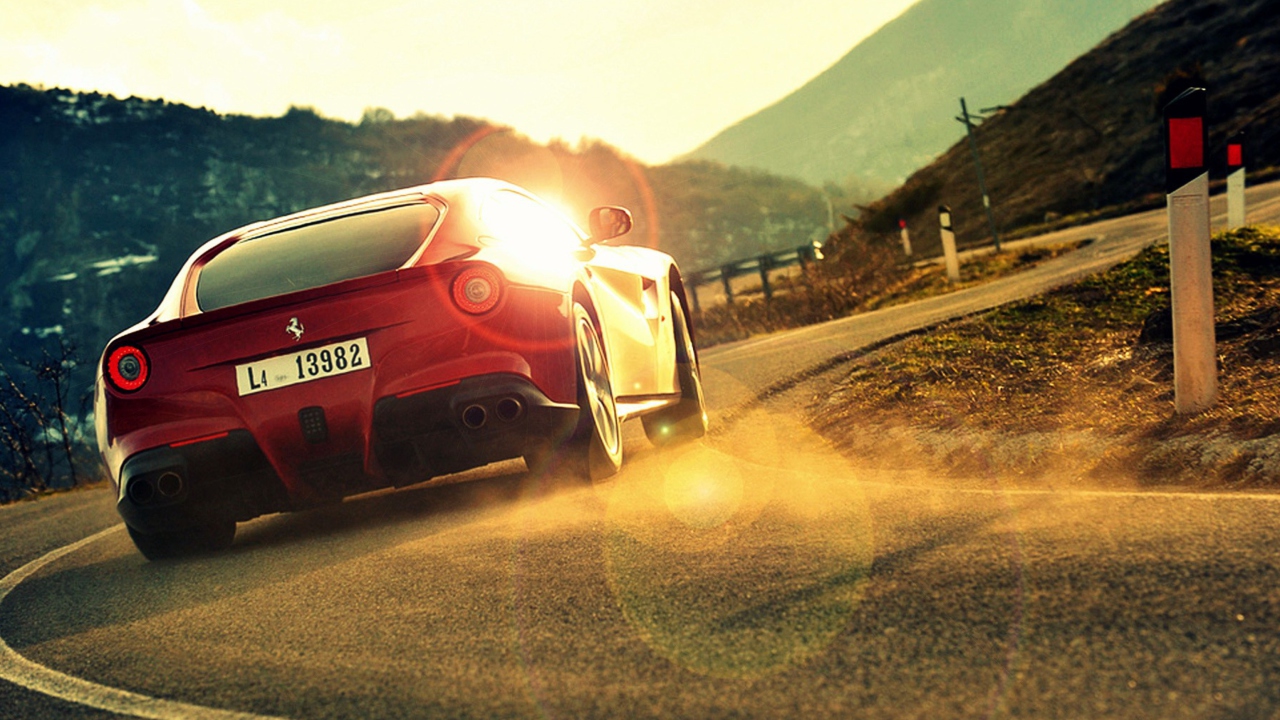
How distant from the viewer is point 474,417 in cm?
483

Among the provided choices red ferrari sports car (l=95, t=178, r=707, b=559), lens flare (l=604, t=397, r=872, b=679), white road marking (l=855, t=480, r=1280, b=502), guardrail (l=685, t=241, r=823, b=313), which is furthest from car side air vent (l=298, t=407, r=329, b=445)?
guardrail (l=685, t=241, r=823, b=313)

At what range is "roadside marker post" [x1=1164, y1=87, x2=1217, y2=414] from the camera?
15.8ft

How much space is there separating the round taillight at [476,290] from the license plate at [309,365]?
43cm

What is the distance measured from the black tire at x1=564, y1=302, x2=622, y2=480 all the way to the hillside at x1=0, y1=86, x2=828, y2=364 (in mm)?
126106

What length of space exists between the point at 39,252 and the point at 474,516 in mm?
162815

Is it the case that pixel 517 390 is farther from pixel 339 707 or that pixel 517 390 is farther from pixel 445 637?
pixel 339 707

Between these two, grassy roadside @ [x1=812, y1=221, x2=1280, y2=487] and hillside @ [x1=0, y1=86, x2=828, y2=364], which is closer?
grassy roadside @ [x1=812, y1=221, x2=1280, y2=487]

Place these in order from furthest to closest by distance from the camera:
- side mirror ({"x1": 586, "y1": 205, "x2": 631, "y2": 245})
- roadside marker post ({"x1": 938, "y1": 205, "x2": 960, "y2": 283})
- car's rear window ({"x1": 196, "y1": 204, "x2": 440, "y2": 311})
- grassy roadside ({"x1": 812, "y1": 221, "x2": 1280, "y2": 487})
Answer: roadside marker post ({"x1": 938, "y1": 205, "x2": 960, "y2": 283}) → side mirror ({"x1": 586, "y1": 205, "x2": 631, "y2": 245}) → car's rear window ({"x1": 196, "y1": 204, "x2": 440, "y2": 311}) → grassy roadside ({"x1": 812, "y1": 221, "x2": 1280, "y2": 487})

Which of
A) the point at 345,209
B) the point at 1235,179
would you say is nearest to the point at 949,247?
the point at 1235,179

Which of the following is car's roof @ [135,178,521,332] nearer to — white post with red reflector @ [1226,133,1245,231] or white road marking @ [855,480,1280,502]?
white road marking @ [855,480,1280,502]

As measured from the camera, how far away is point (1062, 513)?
3.77m

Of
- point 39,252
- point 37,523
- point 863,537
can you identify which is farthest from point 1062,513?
point 39,252

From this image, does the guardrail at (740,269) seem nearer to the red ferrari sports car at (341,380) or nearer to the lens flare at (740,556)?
the lens flare at (740,556)

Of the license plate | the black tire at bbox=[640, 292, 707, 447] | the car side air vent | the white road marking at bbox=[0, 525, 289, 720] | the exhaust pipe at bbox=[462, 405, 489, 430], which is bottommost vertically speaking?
the black tire at bbox=[640, 292, 707, 447]
